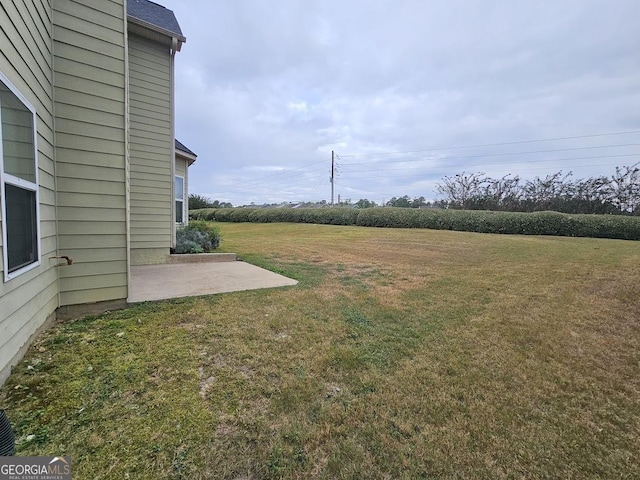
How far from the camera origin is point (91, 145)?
122 inches

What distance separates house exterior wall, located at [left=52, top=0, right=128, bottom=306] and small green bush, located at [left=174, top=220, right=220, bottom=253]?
3557 millimetres

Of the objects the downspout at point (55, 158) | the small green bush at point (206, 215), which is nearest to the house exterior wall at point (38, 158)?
the downspout at point (55, 158)

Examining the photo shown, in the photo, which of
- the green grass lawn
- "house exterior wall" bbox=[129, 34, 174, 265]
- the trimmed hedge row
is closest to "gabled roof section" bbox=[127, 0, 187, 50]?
"house exterior wall" bbox=[129, 34, 174, 265]

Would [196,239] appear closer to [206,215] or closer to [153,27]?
[153,27]

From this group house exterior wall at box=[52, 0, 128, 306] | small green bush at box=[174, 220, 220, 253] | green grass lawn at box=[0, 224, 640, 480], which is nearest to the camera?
green grass lawn at box=[0, 224, 640, 480]

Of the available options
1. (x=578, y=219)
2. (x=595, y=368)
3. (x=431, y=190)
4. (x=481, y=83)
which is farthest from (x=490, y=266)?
(x=431, y=190)

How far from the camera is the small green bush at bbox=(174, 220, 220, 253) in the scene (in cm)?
685

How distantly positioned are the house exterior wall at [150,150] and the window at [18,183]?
3.83 metres

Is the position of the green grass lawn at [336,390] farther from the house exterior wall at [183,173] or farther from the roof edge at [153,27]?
the roof edge at [153,27]

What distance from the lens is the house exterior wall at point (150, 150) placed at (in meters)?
5.82

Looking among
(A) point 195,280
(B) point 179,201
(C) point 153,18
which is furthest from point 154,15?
(A) point 195,280

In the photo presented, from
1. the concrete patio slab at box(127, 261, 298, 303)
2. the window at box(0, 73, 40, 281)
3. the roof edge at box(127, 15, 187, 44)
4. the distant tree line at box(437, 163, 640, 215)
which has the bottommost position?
the concrete patio slab at box(127, 261, 298, 303)

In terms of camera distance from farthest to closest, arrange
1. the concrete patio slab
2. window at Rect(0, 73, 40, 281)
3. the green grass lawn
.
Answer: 1. the concrete patio slab
2. window at Rect(0, 73, 40, 281)
3. the green grass lawn

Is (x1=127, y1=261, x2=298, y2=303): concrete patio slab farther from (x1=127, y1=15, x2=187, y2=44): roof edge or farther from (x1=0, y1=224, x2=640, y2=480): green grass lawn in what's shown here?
(x1=127, y1=15, x2=187, y2=44): roof edge
